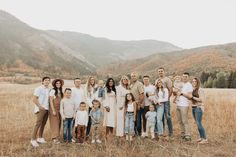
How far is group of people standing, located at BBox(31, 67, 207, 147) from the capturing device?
25.9ft

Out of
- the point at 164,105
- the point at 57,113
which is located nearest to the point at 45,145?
the point at 57,113

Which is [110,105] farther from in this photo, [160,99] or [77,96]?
[160,99]

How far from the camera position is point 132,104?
810 centimetres

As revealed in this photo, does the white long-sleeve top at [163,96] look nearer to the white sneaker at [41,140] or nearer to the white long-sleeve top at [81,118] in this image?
the white long-sleeve top at [81,118]

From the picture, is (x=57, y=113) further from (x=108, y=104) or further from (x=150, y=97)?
(x=150, y=97)

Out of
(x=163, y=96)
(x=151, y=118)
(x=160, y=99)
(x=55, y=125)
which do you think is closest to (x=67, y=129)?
(x=55, y=125)

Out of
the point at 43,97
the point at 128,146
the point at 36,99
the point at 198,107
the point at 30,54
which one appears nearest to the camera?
the point at 128,146

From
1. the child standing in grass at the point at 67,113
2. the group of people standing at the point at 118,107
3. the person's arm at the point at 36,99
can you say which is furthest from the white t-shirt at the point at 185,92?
the person's arm at the point at 36,99

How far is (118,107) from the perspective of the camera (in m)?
8.30

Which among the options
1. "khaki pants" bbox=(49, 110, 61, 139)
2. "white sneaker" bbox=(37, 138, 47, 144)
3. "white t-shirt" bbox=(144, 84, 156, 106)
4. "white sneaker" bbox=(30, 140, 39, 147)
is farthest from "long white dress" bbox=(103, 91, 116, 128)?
"white sneaker" bbox=(30, 140, 39, 147)

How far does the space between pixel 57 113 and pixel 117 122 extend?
1543 mm

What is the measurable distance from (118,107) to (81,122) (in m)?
1.05

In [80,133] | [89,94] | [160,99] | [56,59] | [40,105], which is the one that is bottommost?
[80,133]

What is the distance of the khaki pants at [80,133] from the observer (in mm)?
7863
